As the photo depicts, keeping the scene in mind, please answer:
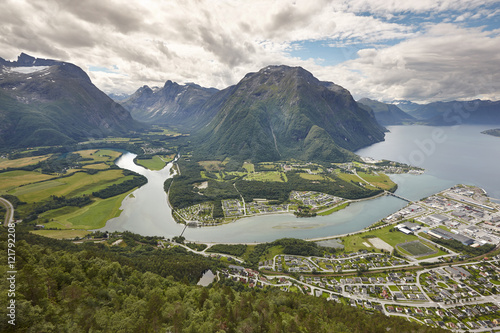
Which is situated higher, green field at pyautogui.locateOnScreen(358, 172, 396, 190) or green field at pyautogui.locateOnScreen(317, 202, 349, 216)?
green field at pyautogui.locateOnScreen(358, 172, 396, 190)

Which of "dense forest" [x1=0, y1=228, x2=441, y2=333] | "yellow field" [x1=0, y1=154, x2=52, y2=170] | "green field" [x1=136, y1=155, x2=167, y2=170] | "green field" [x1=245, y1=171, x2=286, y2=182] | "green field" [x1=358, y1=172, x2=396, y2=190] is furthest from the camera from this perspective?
"green field" [x1=136, y1=155, x2=167, y2=170]

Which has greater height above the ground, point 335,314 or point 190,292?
point 190,292

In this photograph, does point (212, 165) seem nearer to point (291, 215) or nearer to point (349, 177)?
point (291, 215)

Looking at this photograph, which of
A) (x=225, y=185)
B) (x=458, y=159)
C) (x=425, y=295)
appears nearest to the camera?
(x=425, y=295)

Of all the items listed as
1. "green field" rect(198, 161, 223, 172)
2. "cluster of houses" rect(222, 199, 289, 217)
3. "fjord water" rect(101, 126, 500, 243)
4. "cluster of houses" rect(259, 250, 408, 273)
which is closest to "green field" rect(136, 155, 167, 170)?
"fjord water" rect(101, 126, 500, 243)

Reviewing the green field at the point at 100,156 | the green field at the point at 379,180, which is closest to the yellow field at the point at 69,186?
the green field at the point at 100,156

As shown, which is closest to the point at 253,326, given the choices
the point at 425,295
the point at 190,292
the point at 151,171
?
the point at 190,292

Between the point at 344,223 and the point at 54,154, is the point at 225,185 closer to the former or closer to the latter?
the point at 344,223

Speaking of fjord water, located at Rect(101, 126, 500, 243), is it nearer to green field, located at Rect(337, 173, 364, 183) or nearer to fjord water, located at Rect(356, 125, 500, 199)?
fjord water, located at Rect(356, 125, 500, 199)
